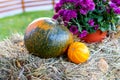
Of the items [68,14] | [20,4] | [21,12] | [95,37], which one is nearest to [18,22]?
[21,12]

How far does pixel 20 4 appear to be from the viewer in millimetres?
6078

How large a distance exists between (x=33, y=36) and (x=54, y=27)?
0.13 metres

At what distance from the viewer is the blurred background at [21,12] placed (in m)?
4.71

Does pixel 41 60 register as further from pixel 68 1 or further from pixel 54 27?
pixel 68 1

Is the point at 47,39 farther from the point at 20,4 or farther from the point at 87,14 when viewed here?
the point at 20,4

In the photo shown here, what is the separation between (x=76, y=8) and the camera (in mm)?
1749

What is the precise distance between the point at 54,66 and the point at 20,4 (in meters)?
4.62

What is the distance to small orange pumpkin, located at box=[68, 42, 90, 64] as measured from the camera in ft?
5.39

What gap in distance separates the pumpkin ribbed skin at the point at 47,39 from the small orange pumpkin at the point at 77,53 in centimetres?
4

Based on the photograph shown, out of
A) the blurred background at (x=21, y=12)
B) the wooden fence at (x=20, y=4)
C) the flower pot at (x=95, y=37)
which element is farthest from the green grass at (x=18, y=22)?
the flower pot at (x=95, y=37)

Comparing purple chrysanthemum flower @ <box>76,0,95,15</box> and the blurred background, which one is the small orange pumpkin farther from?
the blurred background

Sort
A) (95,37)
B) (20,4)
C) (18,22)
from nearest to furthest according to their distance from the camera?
(95,37) → (18,22) → (20,4)

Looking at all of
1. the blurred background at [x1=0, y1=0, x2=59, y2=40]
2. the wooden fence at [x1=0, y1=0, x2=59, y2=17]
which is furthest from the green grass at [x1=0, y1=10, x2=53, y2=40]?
the wooden fence at [x1=0, y1=0, x2=59, y2=17]

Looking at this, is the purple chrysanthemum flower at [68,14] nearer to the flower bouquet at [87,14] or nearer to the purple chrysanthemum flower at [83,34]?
the flower bouquet at [87,14]
